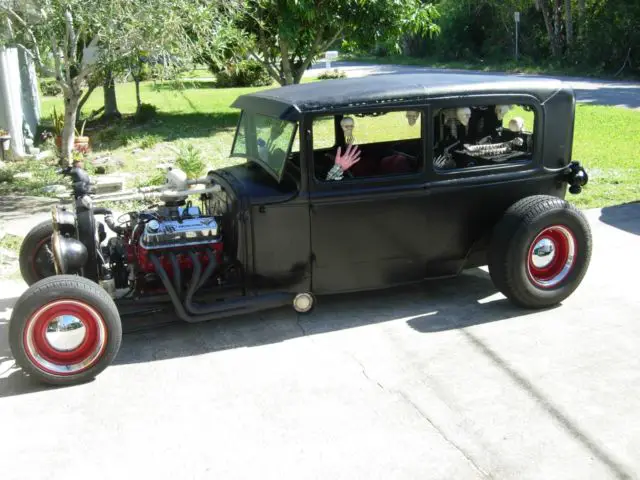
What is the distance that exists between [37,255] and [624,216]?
6.28 metres

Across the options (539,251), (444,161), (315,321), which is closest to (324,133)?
(444,161)

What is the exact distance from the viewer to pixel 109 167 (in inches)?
480

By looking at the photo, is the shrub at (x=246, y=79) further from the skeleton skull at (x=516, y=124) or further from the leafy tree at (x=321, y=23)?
the skeleton skull at (x=516, y=124)

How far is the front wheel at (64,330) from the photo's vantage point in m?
4.54

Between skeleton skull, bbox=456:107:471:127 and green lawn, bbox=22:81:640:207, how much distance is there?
49cm

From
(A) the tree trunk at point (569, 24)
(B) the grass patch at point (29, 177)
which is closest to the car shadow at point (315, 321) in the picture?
A: (B) the grass patch at point (29, 177)

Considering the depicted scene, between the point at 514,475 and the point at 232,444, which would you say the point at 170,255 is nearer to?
the point at 232,444

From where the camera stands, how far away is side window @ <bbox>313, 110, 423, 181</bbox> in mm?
5559

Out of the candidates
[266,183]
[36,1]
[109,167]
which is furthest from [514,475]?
[109,167]

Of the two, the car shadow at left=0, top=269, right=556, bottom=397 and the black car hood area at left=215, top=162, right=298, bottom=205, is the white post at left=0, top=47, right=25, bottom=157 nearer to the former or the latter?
the car shadow at left=0, top=269, right=556, bottom=397

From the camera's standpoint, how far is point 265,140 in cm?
576

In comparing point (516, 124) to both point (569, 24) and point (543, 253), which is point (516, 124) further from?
point (569, 24)

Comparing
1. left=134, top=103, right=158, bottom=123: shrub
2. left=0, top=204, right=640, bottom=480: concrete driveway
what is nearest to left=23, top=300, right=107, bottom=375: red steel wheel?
left=0, top=204, right=640, bottom=480: concrete driveway

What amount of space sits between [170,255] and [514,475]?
A: 277 cm
